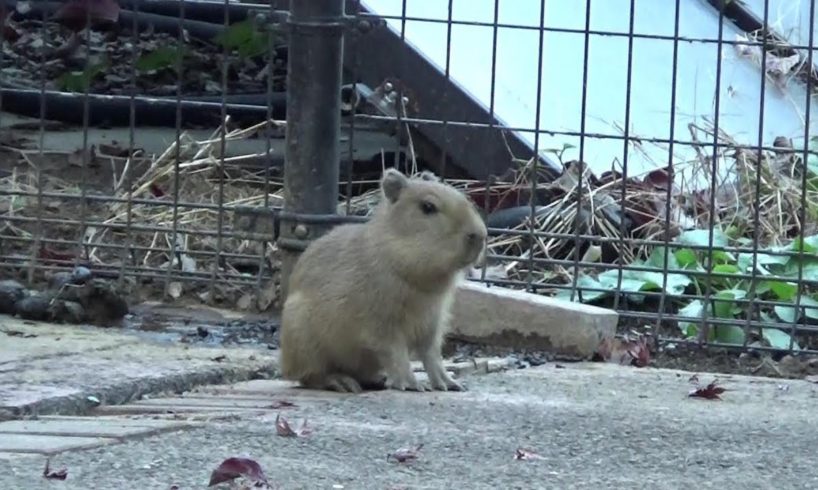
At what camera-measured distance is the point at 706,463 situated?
3324mm

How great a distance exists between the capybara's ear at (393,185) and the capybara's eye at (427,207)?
104 mm

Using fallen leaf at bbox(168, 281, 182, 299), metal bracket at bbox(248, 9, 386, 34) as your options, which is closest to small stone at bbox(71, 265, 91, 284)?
fallen leaf at bbox(168, 281, 182, 299)

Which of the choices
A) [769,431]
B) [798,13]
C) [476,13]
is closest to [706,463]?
[769,431]

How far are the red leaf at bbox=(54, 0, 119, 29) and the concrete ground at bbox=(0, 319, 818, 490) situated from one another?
157cm

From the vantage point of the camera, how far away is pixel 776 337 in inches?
225

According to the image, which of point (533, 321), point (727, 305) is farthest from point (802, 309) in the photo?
point (533, 321)

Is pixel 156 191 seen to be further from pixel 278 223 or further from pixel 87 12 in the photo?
pixel 87 12

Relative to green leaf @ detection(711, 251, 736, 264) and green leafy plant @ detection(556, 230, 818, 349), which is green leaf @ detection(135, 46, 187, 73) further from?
green leaf @ detection(711, 251, 736, 264)

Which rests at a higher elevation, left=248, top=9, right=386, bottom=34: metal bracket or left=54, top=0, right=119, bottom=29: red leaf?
left=248, top=9, right=386, bottom=34: metal bracket

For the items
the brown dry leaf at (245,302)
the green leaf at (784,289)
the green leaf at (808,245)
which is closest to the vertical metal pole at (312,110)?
the brown dry leaf at (245,302)

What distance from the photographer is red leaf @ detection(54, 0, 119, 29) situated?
1312mm

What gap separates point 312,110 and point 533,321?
1.07m

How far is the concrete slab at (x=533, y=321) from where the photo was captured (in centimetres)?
526

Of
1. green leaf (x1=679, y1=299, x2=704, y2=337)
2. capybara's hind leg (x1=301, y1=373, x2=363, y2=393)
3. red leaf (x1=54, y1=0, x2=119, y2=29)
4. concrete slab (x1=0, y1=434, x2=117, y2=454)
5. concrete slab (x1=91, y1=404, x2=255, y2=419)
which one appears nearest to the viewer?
red leaf (x1=54, y1=0, x2=119, y2=29)
